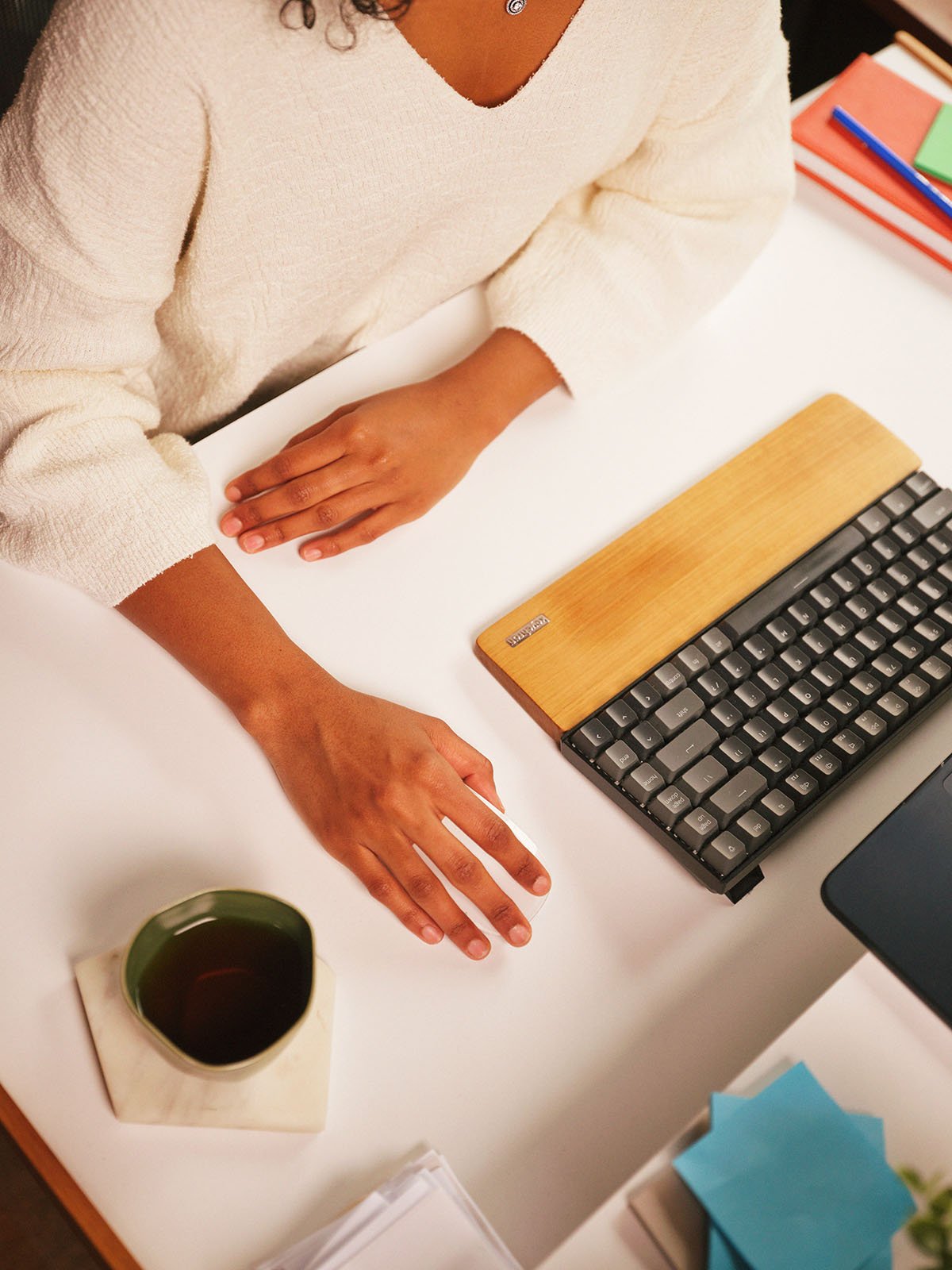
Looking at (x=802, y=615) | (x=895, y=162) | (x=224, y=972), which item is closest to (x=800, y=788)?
(x=802, y=615)

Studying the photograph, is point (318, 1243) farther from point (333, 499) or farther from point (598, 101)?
point (598, 101)

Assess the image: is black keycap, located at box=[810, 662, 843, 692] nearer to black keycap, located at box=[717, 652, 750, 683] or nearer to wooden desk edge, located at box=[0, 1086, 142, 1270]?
black keycap, located at box=[717, 652, 750, 683]

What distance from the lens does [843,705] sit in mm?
620

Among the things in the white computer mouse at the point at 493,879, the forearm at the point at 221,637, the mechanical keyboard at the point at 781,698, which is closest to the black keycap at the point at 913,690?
the mechanical keyboard at the point at 781,698

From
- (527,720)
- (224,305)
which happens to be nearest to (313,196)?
(224,305)

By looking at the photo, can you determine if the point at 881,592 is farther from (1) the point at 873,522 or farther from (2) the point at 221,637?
(2) the point at 221,637

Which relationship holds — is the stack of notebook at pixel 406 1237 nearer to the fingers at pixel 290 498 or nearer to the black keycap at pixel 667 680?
the black keycap at pixel 667 680

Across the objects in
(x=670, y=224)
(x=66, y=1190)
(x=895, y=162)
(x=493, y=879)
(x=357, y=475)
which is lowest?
(x=66, y=1190)

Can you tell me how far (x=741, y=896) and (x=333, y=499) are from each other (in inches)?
14.2

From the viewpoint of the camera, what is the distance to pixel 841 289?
87cm

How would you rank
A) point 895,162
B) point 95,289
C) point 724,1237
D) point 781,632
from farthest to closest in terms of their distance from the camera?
1. point 895,162
2. point 781,632
3. point 95,289
4. point 724,1237

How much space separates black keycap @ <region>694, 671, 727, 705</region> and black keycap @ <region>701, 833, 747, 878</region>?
88 millimetres

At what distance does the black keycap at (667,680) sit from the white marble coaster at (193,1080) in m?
0.26

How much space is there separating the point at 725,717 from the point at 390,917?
0.23 m
